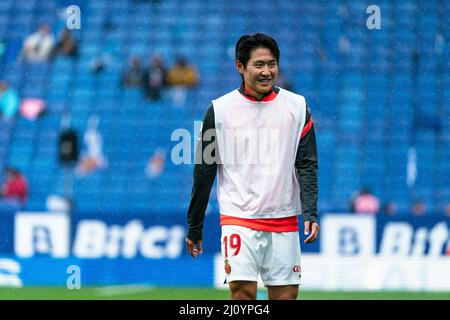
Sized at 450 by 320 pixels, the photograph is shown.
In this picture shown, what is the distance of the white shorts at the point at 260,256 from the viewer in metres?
6.41

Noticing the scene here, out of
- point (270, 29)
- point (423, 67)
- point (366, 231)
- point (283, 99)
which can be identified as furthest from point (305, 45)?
point (283, 99)

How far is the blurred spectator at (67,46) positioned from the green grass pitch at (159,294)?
653 centimetres

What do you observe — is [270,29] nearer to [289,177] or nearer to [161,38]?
[161,38]

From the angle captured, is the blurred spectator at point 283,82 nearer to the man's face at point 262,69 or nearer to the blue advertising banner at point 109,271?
the blue advertising banner at point 109,271

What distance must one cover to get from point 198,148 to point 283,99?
60cm

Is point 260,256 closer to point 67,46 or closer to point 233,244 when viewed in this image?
point 233,244

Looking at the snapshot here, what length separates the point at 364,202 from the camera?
53.6 ft

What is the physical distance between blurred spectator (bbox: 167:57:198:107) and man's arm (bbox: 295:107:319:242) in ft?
38.4

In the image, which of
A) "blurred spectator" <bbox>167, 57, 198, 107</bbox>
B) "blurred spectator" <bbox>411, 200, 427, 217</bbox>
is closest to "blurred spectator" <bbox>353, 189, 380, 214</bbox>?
"blurred spectator" <bbox>411, 200, 427, 217</bbox>

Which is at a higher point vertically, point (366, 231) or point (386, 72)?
point (386, 72)

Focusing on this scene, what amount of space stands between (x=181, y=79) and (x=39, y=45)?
2828mm

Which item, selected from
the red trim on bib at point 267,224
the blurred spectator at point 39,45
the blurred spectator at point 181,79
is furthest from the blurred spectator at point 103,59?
the red trim on bib at point 267,224
